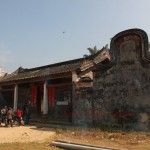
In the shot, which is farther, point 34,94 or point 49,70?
point 34,94

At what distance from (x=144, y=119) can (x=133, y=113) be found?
2.26 ft

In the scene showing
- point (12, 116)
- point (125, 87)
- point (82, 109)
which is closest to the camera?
point (125, 87)

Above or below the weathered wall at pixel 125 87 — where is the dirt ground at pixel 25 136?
below

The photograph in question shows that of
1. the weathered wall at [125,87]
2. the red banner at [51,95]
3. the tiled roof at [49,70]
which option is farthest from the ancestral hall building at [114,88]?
the red banner at [51,95]

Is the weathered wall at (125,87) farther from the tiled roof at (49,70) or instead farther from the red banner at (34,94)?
the red banner at (34,94)

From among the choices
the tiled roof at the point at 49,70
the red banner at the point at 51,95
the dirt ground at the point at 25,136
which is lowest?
the dirt ground at the point at 25,136

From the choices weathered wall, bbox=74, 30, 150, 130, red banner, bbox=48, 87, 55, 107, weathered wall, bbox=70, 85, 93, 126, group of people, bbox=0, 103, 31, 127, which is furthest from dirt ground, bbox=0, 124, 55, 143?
red banner, bbox=48, 87, 55, 107


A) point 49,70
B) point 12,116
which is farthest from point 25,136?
point 49,70

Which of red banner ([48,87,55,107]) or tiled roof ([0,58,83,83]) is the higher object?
tiled roof ([0,58,83,83])

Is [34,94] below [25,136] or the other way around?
the other way around

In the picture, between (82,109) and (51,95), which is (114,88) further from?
(51,95)

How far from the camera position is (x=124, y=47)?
47.3 feet

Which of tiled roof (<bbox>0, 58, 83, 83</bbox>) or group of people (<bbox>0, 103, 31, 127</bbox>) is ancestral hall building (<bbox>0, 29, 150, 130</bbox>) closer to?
tiled roof (<bbox>0, 58, 83, 83</bbox>)

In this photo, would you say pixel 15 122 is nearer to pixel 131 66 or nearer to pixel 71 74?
pixel 71 74
